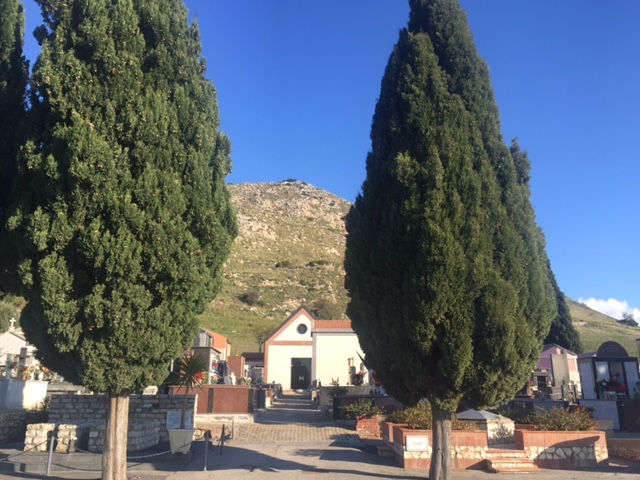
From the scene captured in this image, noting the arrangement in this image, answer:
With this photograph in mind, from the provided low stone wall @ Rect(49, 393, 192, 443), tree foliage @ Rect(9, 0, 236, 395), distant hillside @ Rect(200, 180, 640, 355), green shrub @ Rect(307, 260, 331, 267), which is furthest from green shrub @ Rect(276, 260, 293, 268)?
tree foliage @ Rect(9, 0, 236, 395)

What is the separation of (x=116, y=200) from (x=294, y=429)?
46.9 feet

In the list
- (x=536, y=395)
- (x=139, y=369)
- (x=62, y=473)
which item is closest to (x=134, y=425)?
(x=62, y=473)

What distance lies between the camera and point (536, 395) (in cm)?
2381

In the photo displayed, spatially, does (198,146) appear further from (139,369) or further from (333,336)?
(333,336)

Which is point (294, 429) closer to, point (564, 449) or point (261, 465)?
point (261, 465)

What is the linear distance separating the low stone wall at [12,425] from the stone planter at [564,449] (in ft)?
49.1

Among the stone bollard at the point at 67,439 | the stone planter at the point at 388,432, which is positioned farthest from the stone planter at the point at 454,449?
the stone bollard at the point at 67,439

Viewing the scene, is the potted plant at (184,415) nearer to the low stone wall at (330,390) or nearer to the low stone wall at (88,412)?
the low stone wall at (88,412)

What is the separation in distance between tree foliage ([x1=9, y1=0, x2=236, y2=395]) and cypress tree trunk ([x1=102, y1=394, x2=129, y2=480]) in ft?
1.50

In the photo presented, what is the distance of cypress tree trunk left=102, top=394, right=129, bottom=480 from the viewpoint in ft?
31.0

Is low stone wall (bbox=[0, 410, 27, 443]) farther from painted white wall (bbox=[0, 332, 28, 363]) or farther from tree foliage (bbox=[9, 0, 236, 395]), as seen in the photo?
painted white wall (bbox=[0, 332, 28, 363])

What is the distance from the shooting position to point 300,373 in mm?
48250

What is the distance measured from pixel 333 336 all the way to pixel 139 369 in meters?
29.2

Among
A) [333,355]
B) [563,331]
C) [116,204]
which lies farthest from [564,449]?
[563,331]
